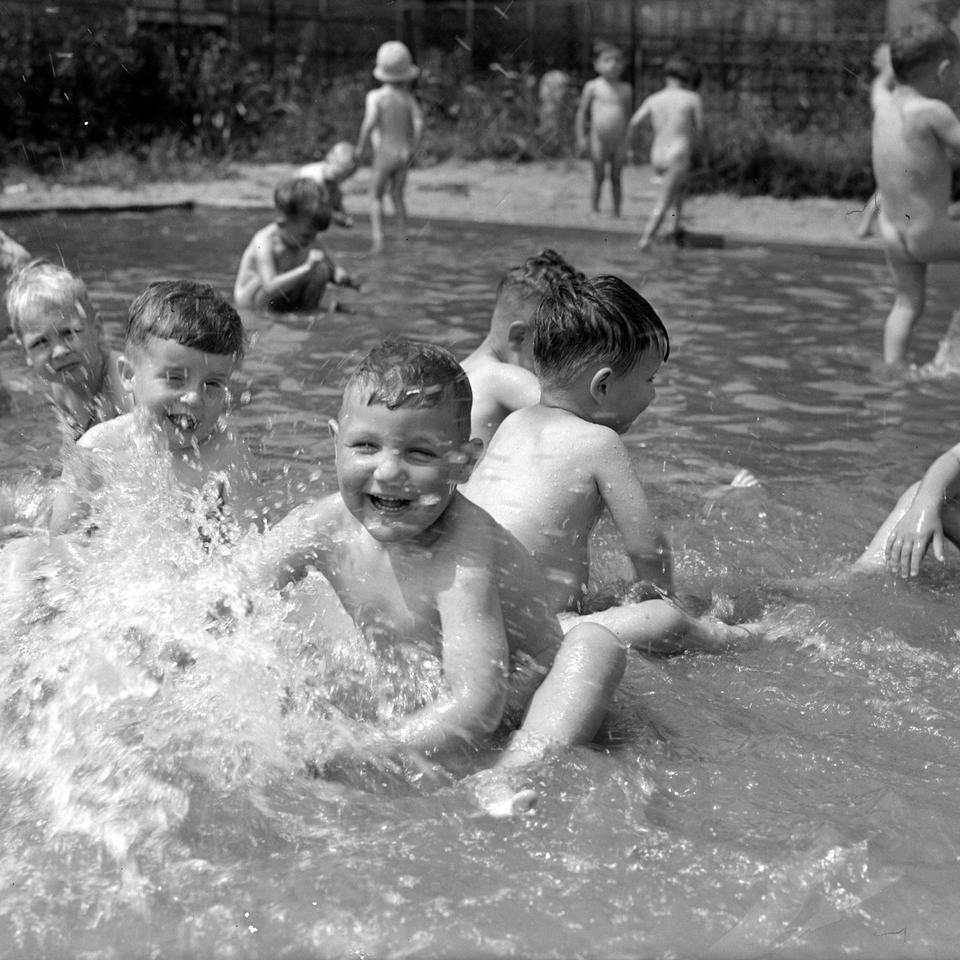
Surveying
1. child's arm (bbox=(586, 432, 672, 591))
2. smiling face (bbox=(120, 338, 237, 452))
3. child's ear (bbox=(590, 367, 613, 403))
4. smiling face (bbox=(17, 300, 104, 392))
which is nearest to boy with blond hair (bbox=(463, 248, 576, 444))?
child's ear (bbox=(590, 367, 613, 403))

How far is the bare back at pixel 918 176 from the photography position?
753 centimetres

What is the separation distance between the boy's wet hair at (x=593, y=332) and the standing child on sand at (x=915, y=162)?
4056 mm

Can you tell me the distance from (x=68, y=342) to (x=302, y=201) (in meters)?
4.51

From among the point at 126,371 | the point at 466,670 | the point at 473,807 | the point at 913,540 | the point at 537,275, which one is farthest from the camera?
the point at 537,275

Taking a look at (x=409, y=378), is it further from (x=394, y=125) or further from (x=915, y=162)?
(x=394, y=125)

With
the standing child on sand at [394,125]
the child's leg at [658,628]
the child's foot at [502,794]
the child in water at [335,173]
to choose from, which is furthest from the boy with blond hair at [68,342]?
the standing child on sand at [394,125]

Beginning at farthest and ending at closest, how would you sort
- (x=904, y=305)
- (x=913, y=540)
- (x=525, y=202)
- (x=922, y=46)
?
1. (x=525, y=202)
2. (x=904, y=305)
3. (x=922, y=46)
4. (x=913, y=540)

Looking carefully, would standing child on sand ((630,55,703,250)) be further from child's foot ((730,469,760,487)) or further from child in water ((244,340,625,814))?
child in water ((244,340,625,814))

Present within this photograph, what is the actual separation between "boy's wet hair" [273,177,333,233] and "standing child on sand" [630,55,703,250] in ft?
13.8

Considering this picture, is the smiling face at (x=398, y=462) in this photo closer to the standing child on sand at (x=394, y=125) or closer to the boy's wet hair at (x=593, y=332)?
the boy's wet hair at (x=593, y=332)

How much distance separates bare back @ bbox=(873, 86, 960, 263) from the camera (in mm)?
7534

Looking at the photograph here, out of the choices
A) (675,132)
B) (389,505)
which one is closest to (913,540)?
(389,505)

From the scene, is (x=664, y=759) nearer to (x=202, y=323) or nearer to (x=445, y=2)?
(x=202, y=323)

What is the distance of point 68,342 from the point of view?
15.8 ft
